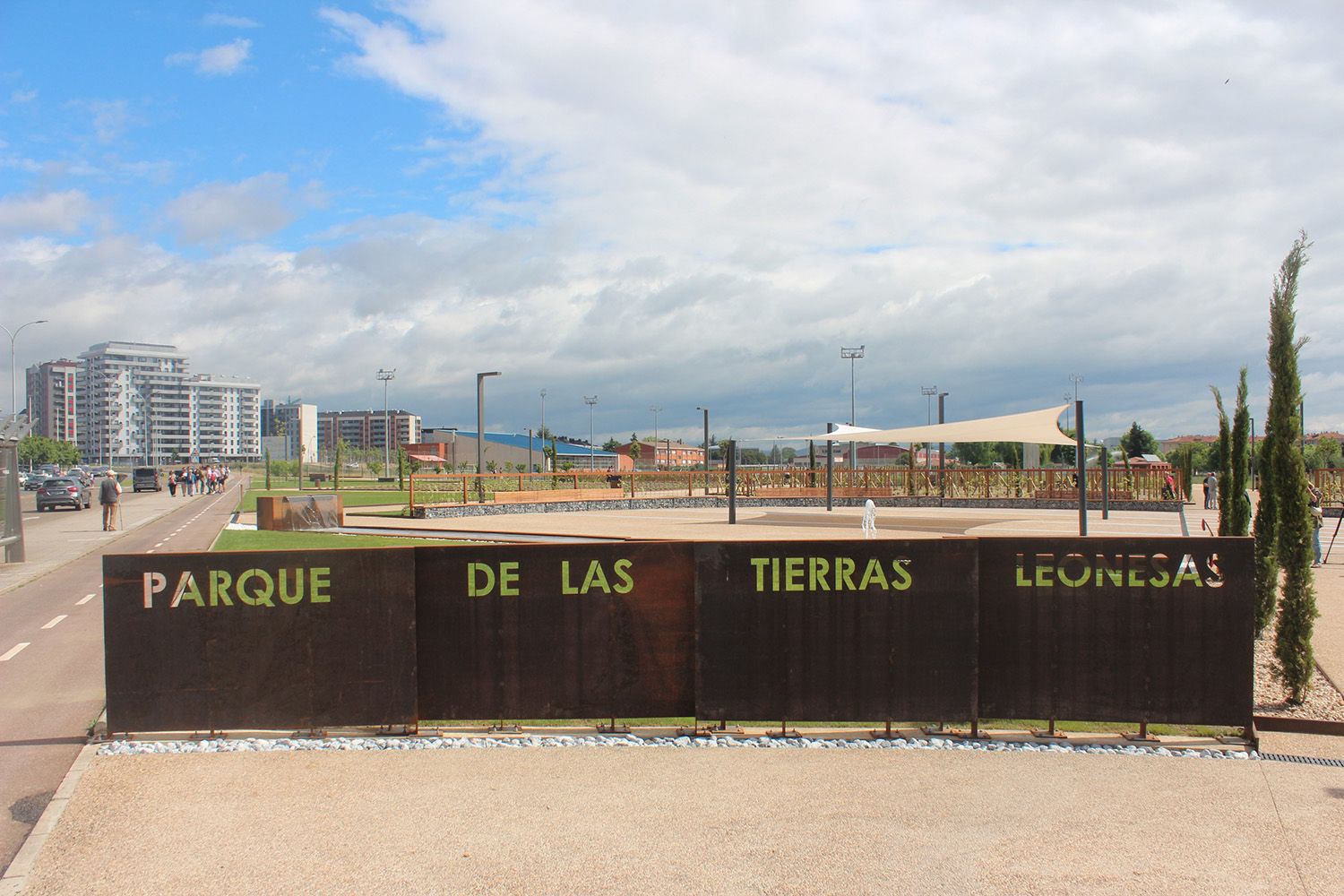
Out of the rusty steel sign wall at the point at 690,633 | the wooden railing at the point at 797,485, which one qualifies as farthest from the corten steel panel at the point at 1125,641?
the wooden railing at the point at 797,485

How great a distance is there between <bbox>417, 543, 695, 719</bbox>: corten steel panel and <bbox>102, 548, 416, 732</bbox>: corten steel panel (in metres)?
0.23

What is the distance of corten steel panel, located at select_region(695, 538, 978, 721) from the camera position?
6891 millimetres

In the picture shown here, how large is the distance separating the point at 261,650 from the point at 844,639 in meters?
4.00

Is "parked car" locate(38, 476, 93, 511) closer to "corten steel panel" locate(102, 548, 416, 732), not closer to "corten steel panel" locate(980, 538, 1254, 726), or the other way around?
"corten steel panel" locate(102, 548, 416, 732)

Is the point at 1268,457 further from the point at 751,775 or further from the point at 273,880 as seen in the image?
the point at 273,880

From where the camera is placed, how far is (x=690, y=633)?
698 centimetres

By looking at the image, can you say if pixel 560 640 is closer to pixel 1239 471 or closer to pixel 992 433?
pixel 1239 471

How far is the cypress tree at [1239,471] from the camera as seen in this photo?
12906 mm

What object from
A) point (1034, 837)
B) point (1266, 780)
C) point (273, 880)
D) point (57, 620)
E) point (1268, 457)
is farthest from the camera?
point (57, 620)

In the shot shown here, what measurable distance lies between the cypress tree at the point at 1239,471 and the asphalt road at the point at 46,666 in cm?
1275

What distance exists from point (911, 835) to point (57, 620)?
40.1 ft

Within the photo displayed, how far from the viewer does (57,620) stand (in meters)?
13.2

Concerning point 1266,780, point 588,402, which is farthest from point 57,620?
point 588,402

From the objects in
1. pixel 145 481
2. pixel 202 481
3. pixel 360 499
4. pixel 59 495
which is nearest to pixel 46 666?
pixel 360 499
